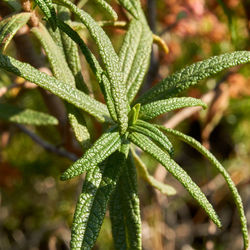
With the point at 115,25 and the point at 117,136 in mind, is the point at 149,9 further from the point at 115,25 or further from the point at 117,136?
the point at 117,136

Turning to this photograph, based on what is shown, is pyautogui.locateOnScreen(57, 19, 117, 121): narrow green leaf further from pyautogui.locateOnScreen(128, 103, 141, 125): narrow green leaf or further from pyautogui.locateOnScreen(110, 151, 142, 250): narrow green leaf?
pyautogui.locateOnScreen(110, 151, 142, 250): narrow green leaf

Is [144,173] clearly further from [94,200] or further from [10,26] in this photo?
[10,26]

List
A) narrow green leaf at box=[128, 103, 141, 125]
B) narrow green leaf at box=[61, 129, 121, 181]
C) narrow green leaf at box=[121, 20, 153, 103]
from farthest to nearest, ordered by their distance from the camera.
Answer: narrow green leaf at box=[121, 20, 153, 103] → narrow green leaf at box=[128, 103, 141, 125] → narrow green leaf at box=[61, 129, 121, 181]

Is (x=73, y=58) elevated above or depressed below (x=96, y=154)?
above

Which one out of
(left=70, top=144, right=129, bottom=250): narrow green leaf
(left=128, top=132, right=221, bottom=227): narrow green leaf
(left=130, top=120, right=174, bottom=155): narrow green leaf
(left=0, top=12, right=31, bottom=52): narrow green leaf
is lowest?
(left=70, top=144, right=129, bottom=250): narrow green leaf

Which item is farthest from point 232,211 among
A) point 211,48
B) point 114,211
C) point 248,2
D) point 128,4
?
point 128,4

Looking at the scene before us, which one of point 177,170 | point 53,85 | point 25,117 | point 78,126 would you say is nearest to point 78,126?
point 78,126

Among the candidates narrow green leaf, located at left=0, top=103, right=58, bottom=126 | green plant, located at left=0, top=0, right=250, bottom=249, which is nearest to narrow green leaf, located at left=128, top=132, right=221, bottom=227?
green plant, located at left=0, top=0, right=250, bottom=249
